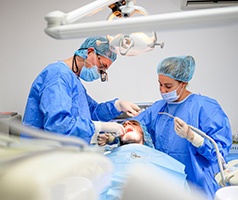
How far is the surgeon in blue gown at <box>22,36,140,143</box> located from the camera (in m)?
1.59

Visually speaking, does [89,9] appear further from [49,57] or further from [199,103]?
[49,57]

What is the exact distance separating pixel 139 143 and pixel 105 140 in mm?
209

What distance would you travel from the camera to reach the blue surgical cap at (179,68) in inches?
73.4

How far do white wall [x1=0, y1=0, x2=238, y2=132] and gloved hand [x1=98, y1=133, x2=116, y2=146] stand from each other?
0.79m

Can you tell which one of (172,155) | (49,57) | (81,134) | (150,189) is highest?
(150,189)

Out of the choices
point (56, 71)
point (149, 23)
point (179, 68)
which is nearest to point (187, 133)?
point (179, 68)

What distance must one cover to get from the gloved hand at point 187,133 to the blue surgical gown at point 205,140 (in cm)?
3

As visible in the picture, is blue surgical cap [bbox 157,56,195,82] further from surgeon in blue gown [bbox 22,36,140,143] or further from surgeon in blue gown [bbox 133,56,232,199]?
surgeon in blue gown [bbox 22,36,140,143]

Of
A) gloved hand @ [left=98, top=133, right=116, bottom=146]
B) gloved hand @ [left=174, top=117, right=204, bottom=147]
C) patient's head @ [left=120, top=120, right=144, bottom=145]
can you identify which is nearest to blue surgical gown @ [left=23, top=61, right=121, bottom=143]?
gloved hand @ [left=98, top=133, right=116, bottom=146]

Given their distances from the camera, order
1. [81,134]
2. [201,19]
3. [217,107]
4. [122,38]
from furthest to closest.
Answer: [217,107] < [81,134] < [122,38] < [201,19]

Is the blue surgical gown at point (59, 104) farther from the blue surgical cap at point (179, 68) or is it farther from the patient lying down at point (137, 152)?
the blue surgical cap at point (179, 68)

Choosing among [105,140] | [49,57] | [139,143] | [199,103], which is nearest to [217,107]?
[199,103]

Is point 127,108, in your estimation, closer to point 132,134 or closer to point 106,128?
point 132,134

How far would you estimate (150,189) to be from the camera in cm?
29
